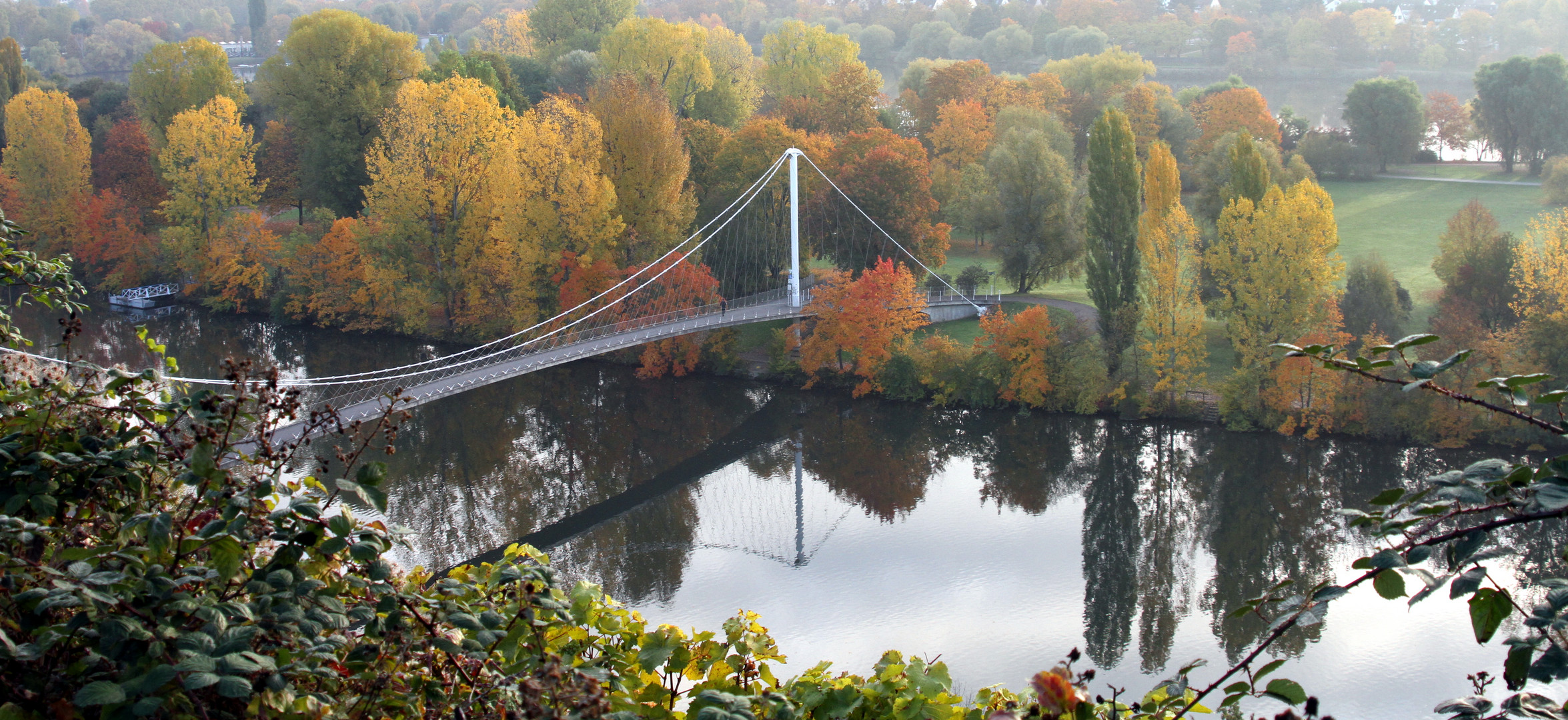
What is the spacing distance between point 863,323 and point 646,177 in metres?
5.69

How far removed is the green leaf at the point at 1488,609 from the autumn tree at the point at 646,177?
1977cm

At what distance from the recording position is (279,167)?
26422 mm

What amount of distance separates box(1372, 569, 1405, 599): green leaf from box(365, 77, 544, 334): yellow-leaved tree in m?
19.6

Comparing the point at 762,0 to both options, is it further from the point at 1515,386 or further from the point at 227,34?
the point at 1515,386

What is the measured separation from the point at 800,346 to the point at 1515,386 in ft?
56.8

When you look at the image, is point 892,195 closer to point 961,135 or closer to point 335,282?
point 961,135

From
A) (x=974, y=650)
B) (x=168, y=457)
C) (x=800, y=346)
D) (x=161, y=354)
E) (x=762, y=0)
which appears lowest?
(x=974, y=650)

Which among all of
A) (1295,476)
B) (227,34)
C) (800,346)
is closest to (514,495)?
(800,346)

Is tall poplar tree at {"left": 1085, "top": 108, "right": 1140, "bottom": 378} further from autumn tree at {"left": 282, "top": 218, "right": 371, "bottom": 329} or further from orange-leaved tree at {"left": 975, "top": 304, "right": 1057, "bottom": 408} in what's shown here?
autumn tree at {"left": 282, "top": 218, "right": 371, "bottom": 329}

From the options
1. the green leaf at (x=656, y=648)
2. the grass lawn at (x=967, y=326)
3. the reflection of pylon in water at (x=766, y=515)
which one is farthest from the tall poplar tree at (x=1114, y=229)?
the green leaf at (x=656, y=648)

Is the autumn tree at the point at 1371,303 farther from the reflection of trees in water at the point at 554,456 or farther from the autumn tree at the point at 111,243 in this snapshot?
the autumn tree at the point at 111,243

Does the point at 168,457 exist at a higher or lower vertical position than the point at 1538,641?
higher

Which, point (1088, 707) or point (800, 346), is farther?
point (800, 346)

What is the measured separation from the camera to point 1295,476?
14.0 meters
